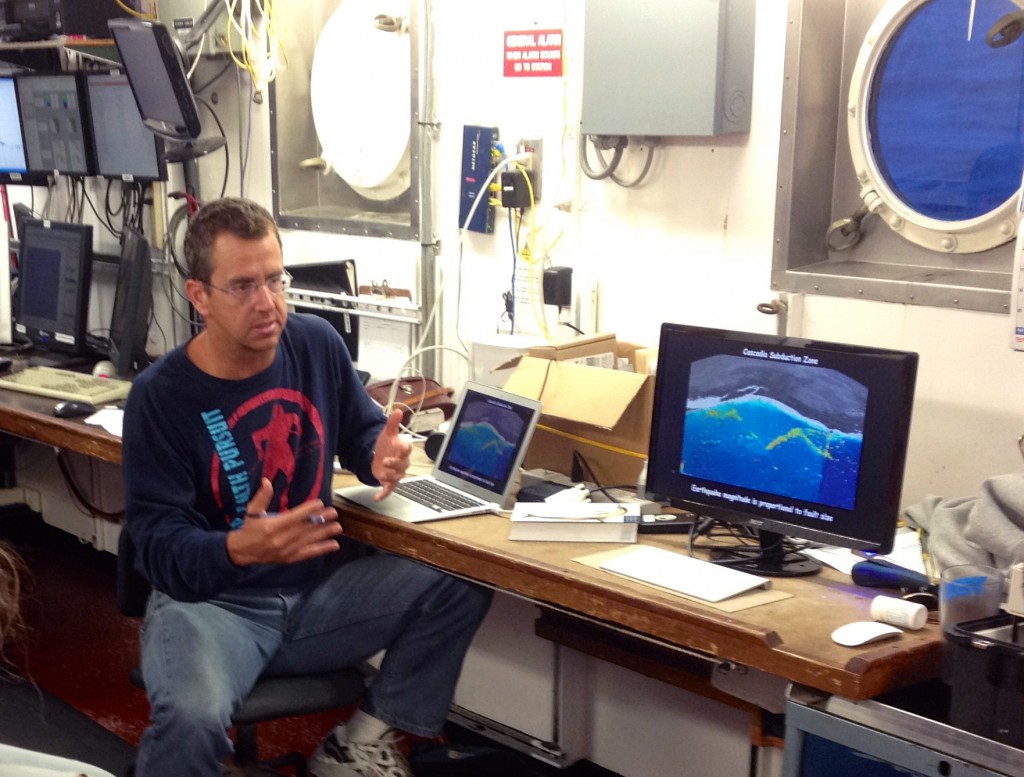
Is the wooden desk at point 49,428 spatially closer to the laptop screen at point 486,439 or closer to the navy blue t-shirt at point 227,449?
the navy blue t-shirt at point 227,449

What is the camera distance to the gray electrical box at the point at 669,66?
2.33m

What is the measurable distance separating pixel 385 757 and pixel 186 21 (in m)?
2.36

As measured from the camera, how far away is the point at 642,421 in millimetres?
2354

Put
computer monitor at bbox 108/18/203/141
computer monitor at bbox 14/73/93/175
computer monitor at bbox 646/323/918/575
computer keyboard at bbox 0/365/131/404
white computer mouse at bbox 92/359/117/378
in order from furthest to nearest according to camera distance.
→ computer monitor at bbox 14/73/93/175
white computer mouse at bbox 92/359/117/378
computer monitor at bbox 108/18/203/141
computer keyboard at bbox 0/365/131/404
computer monitor at bbox 646/323/918/575

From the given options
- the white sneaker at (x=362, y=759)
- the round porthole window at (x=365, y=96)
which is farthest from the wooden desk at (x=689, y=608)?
the round porthole window at (x=365, y=96)

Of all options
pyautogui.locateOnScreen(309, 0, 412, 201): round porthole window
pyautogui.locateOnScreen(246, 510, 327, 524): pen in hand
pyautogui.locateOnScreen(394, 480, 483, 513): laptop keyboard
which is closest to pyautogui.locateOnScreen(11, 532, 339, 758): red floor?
pyautogui.locateOnScreen(394, 480, 483, 513): laptop keyboard

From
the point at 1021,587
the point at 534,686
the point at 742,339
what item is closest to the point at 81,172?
the point at 534,686

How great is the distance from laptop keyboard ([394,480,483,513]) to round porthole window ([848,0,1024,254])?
3.31ft

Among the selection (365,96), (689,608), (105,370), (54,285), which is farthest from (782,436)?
(54,285)

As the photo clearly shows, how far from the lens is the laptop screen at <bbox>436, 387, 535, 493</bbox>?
234 centimetres

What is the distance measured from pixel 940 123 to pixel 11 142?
10.9 ft

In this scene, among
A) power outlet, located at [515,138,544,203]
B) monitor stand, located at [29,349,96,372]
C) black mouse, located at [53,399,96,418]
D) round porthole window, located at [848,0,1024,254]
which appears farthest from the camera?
monitor stand, located at [29,349,96,372]

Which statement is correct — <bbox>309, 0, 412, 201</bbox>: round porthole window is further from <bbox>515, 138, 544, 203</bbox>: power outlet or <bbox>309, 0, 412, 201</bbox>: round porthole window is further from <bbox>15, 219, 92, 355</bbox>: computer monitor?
<bbox>15, 219, 92, 355</bbox>: computer monitor

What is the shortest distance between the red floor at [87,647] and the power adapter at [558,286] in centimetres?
120
